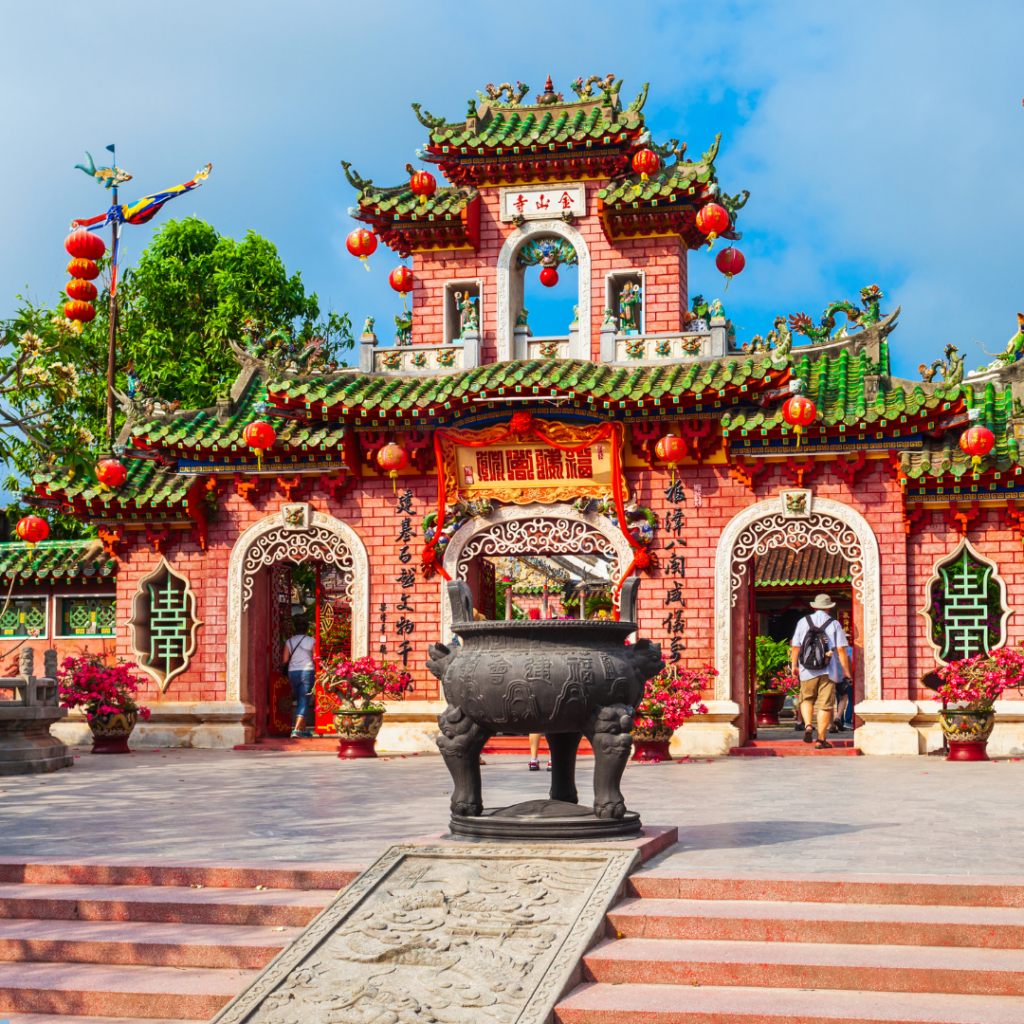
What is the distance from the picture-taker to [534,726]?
6.54 m

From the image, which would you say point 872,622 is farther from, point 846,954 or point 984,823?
point 846,954

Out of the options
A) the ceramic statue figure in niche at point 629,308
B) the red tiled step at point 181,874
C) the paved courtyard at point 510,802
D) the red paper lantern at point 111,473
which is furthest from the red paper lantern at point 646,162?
the red tiled step at point 181,874

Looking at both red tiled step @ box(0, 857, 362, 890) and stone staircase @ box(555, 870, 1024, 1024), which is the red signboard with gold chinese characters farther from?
stone staircase @ box(555, 870, 1024, 1024)

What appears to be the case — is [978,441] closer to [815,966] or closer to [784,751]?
[784,751]

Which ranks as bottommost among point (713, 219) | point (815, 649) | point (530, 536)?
point (815, 649)

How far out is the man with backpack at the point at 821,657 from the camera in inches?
580

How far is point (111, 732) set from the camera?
15242mm

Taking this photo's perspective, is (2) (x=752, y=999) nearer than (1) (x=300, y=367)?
Yes

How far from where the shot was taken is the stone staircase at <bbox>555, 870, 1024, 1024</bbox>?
4727mm

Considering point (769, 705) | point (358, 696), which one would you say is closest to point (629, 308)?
point (358, 696)

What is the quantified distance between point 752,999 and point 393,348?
1192cm

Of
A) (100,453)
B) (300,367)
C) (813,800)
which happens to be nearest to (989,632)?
(813,800)

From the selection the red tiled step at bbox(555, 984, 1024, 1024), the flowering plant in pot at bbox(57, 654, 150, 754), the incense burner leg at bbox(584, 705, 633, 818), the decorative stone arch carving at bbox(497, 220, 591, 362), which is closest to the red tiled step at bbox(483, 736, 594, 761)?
the flowering plant in pot at bbox(57, 654, 150, 754)

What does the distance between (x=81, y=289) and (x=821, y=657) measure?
30.4 ft
